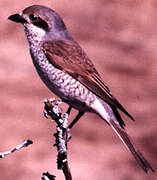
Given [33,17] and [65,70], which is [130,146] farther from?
[33,17]

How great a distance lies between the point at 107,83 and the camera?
33.6ft

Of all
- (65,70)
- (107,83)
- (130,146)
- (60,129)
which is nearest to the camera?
(60,129)

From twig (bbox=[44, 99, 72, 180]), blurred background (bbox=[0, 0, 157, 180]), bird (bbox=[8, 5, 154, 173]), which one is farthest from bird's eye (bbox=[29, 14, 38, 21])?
blurred background (bbox=[0, 0, 157, 180])

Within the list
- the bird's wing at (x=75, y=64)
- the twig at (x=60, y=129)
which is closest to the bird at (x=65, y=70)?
the bird's wing at (x=75, y=64)

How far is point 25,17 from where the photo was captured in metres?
5.19

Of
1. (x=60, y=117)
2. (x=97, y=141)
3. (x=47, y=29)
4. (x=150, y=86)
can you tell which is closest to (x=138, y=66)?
(x=150, y=86)

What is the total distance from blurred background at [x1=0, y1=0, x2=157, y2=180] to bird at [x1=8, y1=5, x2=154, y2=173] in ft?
12.5

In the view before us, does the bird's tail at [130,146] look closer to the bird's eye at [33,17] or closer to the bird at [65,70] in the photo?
the bird at [65,70]

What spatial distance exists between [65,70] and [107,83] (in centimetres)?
512

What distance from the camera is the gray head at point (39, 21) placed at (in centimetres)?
519

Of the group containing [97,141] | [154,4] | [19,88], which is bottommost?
[97,141]

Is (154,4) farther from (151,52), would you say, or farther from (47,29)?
(47,29)

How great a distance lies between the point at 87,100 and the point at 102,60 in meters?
5.75

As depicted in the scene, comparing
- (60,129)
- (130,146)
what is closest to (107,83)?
(130,146)
